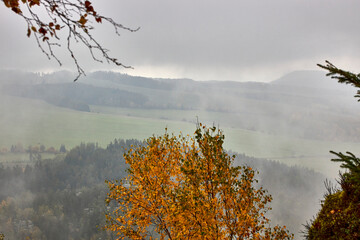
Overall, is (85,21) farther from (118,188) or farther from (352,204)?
(118,188)

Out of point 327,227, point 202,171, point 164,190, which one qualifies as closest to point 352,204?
point 327,227

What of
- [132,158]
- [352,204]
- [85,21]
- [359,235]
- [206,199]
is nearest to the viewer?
[85,21]

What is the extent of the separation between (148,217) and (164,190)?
177 cm

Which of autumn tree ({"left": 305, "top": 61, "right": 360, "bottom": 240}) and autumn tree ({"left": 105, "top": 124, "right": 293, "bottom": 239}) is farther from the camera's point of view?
autumn tree ({"left": 105, "top": 124, "right": 293, "bottom": 239})

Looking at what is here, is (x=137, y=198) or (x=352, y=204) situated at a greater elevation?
(x=352, y=204)

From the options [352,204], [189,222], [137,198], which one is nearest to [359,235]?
[352,204]

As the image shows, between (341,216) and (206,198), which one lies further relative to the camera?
(206,198)

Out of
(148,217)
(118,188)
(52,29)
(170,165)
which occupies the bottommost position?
(148,217)

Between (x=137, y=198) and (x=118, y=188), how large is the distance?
1528 mm

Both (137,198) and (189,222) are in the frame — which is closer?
(189,222)

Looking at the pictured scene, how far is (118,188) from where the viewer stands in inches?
754

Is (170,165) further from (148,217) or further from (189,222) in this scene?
(189,222)

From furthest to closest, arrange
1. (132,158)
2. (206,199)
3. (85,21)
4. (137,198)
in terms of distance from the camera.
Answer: (132,158) → (137,198) → (206,199) → (85,21)

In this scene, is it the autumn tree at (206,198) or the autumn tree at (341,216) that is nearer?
the autumn tree at (341,216)
